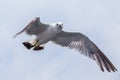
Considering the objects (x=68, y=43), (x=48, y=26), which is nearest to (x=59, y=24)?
(x=48, y=26)

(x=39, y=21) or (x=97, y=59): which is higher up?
(x=39, y=21)

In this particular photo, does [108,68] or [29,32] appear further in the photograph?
[108,68]

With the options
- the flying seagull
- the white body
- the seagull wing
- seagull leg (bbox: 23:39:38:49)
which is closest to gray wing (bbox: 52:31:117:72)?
the flying seagull

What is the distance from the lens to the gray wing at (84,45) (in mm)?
26172

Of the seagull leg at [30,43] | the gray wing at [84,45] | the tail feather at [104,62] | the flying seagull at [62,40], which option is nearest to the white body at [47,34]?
the flying seagull at [62,40]

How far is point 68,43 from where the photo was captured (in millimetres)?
26641

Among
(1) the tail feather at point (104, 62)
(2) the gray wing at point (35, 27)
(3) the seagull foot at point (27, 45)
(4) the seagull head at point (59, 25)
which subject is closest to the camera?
(2) the gray wing at point (35, 27)

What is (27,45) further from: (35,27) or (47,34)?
(47,34)

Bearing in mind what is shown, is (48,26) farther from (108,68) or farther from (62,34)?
(108,68)

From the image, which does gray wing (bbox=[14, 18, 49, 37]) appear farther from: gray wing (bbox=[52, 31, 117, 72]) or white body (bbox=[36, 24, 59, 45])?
gray wing (bbox=[52, 31, 117, 72])

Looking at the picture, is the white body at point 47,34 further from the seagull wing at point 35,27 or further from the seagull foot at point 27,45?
the seagull foot at point 27,45

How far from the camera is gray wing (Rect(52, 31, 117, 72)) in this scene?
85.9 ft

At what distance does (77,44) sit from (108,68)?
2.16 meters

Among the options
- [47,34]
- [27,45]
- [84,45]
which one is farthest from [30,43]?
[84,45]
